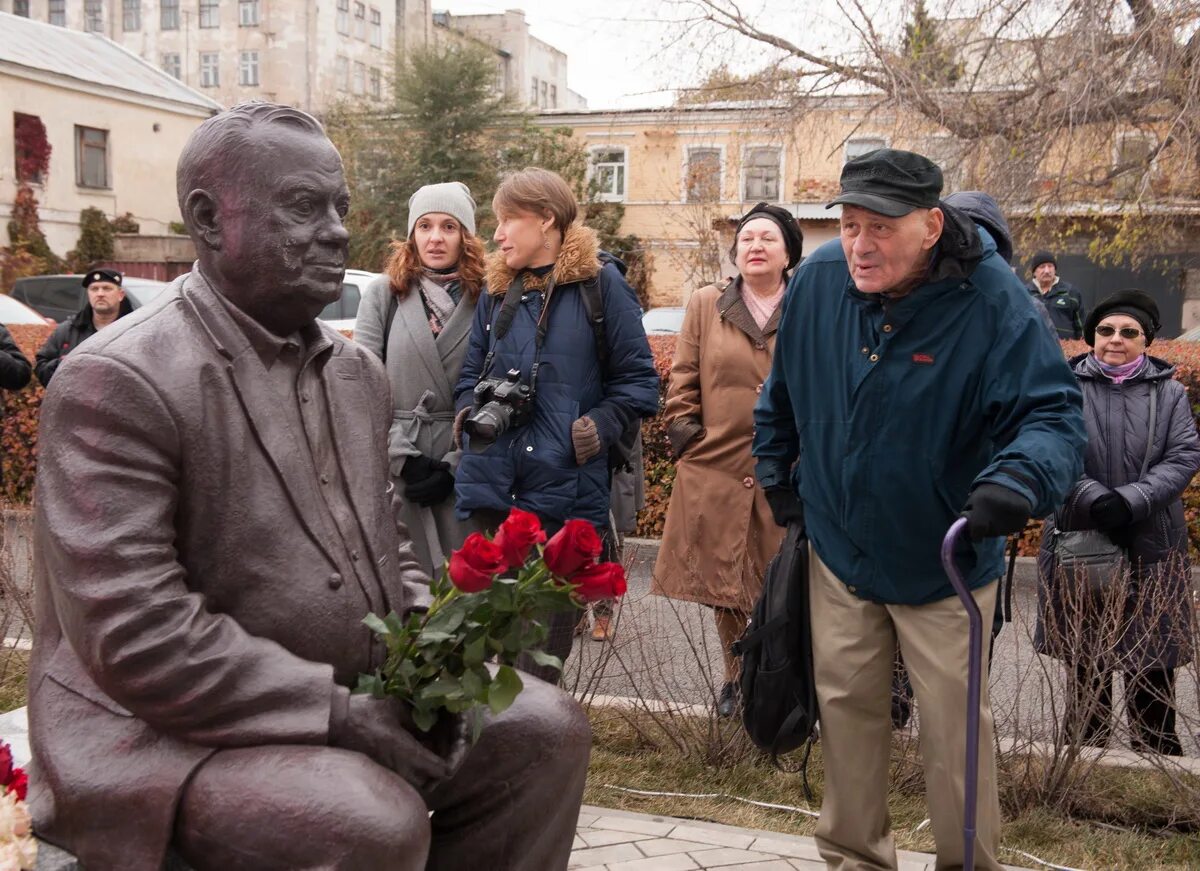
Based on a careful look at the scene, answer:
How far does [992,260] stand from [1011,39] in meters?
9.38

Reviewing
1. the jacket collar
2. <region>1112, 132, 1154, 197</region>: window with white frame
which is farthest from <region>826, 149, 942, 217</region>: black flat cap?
<region>1112, 132, 1154, 197</region>: window with white frame

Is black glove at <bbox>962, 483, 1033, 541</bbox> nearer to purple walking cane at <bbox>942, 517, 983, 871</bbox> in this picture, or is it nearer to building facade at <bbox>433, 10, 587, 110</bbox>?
purple walking cane at <bbox>942, 517, 983, 871</bbox>

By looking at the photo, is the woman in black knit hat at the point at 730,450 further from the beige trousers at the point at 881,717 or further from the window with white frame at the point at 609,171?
the window with white frame at the point at 609,171

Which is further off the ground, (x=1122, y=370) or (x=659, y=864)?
(x=1122, y=370)

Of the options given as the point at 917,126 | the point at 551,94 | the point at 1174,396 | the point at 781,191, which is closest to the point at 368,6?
the point at 551,94

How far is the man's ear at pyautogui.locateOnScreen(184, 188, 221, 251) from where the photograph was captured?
2.53 m

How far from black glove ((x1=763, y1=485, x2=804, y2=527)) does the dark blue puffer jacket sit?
3.52ft

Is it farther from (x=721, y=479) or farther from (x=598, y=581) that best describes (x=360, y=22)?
(x=598, y=581)

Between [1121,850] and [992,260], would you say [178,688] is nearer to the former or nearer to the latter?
[992,260]

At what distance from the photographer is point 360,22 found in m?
55.8

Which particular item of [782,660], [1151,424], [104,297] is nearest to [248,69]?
[104,297]

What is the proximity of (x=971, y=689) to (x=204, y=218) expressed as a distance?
6.51 ft

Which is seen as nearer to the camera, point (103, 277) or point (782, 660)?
point (782, 660)

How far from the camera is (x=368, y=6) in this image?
5666 cm
